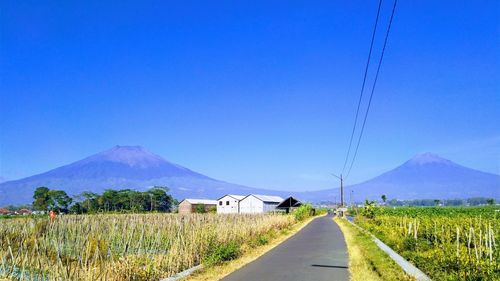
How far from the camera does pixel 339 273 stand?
11.6m

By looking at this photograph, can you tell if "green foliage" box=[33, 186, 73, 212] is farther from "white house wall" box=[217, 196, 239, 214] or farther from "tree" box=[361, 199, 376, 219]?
"tree" box=[361, 199, 376, 219]

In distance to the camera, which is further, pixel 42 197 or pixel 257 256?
pixel 42 197

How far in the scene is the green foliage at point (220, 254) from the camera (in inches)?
512

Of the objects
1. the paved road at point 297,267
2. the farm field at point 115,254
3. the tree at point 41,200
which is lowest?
the paved road at point 297,267

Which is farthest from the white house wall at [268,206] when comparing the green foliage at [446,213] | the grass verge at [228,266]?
the grass verge at [228,266]

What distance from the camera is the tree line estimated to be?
71.9 m

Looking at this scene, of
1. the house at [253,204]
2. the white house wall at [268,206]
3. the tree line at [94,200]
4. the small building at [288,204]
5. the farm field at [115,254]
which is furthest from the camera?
the white house wall at [268,206]

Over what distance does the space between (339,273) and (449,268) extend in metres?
2.81

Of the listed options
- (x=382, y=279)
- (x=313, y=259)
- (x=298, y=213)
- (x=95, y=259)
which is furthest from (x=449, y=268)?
(x=298, y=213)

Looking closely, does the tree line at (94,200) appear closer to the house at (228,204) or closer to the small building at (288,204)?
the house at (228,204)

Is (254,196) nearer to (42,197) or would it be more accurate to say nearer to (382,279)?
(42,197)

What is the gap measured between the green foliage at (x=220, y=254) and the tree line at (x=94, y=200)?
54.5m

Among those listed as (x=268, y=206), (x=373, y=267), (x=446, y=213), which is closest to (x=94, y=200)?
(x=268, y=206)

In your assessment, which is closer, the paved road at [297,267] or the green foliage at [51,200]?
the paved road at [297,267]
